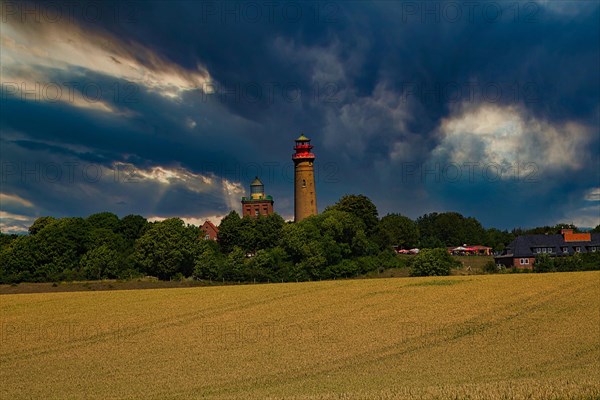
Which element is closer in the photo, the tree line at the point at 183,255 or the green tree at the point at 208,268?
the green tree at the point at 208,268

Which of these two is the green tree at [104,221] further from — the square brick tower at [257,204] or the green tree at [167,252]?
the square brick tower at [257,204]

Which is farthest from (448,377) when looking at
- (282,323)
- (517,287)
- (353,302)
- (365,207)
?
(365,207)

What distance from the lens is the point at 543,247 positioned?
117 m

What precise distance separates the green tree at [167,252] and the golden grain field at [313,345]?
35.8m

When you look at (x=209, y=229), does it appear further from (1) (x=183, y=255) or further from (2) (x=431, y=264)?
(2) (x=431, y=264)

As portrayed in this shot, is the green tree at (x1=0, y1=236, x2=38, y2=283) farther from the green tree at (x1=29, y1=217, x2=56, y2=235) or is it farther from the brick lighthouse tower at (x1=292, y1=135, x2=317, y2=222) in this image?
the brick lighthouse tower at (x1=292, y1=135, x2=317, y2=222)

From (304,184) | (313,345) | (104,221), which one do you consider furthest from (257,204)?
(313,345)

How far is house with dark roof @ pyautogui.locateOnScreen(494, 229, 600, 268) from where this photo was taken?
116 meters

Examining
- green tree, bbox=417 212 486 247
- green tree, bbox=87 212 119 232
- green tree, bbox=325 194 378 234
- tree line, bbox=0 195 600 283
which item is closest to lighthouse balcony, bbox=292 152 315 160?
green tree, bbox=325 194 378 234

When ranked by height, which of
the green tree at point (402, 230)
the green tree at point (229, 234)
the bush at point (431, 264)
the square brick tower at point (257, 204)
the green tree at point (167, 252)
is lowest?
the bush at point (431, 264)

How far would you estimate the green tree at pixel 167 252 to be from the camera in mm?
91438

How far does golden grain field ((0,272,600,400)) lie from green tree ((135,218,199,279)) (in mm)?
35788

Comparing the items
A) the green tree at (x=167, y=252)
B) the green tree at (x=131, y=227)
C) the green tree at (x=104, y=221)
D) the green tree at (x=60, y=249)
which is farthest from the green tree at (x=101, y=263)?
the green tree at (x=131, y=227)

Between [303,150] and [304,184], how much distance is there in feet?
25.0
